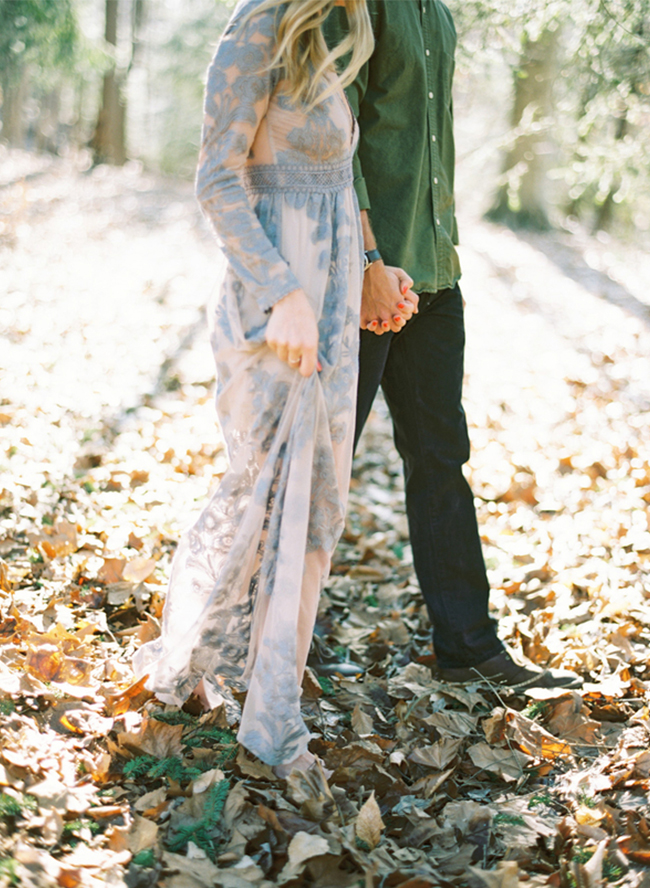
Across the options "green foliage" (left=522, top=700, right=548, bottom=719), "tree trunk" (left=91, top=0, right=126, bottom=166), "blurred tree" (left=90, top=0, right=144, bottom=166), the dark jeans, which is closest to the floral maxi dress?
the dark jeans

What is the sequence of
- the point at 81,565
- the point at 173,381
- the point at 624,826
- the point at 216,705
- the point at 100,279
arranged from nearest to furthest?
the point at 624,826 < the point at 216,705 < the point at 81,565 < the point at 173,381 < the point at 100,279

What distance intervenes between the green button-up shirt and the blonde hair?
0.23 meters

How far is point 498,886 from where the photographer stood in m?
1.49

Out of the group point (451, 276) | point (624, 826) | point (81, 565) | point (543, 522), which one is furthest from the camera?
point (543, 522)

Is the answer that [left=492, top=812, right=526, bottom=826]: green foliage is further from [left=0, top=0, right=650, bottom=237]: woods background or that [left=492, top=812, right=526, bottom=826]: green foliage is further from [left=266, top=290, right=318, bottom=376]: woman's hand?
[left=0, top=0, right=650, bottom=237]: woods background

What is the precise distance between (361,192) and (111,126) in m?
15.7

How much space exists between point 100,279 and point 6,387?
317 centimetres

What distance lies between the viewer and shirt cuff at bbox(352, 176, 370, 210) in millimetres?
1855

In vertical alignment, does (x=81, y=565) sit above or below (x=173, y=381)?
below

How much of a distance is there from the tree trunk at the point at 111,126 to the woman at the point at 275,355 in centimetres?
1518

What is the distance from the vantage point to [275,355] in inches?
65.4

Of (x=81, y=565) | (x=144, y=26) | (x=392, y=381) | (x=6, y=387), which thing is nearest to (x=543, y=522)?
(x=392, y=381)

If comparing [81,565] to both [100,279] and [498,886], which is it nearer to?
[498,886]

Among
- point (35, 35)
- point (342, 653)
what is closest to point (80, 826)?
point (342, 653)
